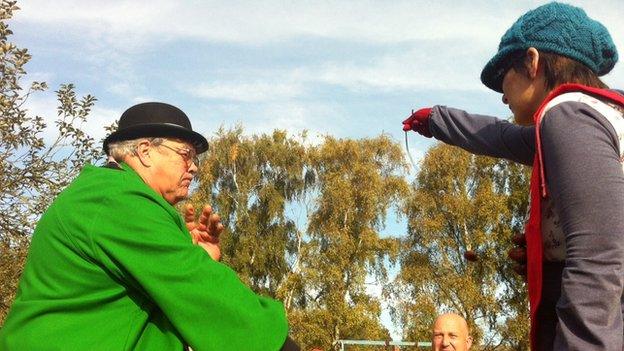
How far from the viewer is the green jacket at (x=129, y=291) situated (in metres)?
2.38

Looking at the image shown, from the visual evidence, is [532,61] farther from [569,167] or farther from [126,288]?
[126,288]

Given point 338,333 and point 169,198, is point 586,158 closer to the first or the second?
point 169,198

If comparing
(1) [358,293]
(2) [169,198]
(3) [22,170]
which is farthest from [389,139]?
(2) [169,198]

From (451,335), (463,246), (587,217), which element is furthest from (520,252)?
(463,246)

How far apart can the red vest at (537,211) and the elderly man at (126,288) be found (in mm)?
771

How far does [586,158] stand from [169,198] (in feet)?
5.39

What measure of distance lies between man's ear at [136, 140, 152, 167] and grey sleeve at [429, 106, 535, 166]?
1.07m

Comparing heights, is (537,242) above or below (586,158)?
below

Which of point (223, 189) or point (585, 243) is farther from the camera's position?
point (223, 189)

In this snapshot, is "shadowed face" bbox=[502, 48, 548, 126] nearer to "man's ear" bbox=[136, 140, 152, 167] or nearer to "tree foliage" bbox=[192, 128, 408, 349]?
"man's ear" bbox=[136, 140, 152, 167]

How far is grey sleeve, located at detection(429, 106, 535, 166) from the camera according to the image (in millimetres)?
2621

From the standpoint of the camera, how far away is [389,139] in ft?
120

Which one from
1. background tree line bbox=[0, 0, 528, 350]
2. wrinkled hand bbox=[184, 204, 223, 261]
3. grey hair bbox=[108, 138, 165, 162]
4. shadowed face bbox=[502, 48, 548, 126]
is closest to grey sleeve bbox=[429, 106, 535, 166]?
shadowed face bbox=[502, 48, 548, 126]

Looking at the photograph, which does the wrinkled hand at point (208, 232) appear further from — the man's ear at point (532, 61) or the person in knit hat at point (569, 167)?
the man's ear at point (532, 61)
